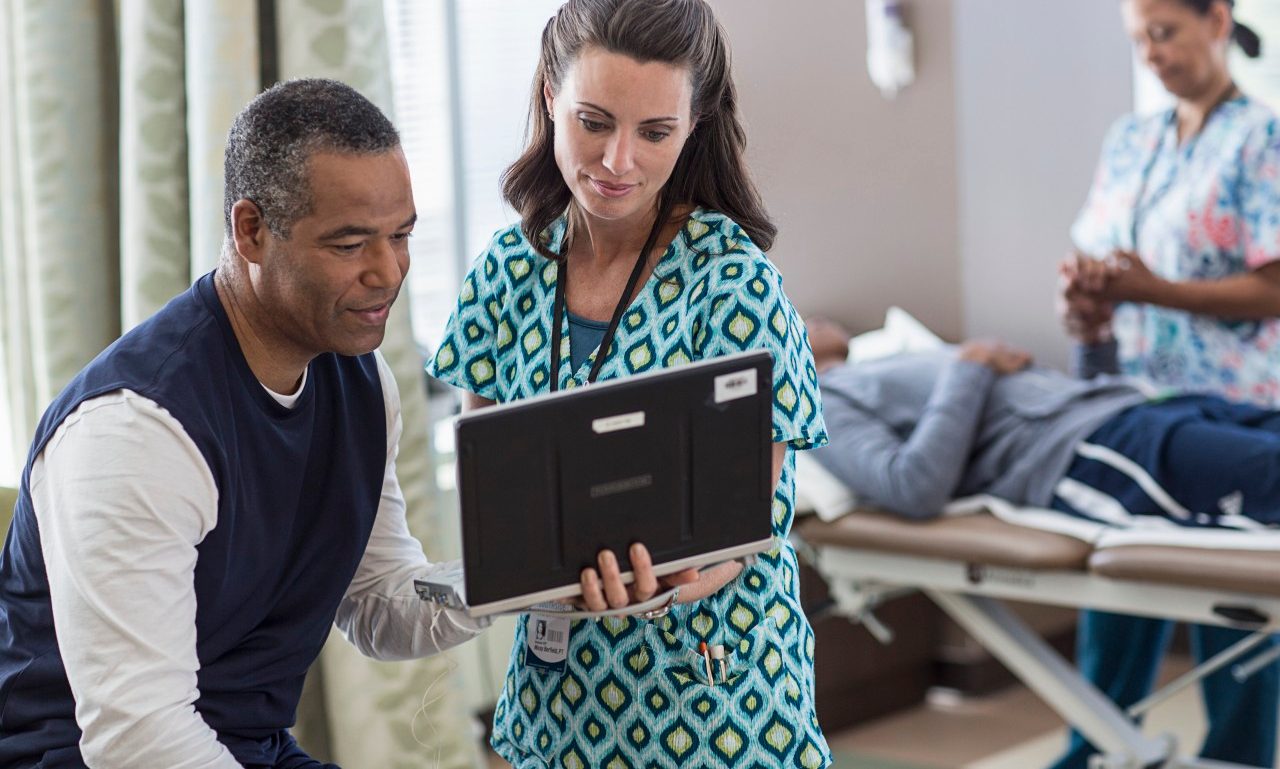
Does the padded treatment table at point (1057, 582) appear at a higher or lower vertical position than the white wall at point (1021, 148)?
lower

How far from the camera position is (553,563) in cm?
122

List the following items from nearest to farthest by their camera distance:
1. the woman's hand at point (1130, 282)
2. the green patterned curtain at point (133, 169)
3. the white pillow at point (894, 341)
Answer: the green patterned curtain at point (133, 169) → the woman's hand at point (1130, 282) → the white pillow at point (894, 341)

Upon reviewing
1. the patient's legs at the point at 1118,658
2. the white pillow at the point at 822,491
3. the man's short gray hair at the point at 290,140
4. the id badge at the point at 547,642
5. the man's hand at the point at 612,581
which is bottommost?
the patient's legs at the point at 1118,658

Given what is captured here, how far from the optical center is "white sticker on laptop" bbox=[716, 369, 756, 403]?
1215 mm

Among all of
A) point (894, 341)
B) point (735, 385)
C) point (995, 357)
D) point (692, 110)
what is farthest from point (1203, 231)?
point (735, 385)

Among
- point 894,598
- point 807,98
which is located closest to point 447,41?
point 807,98

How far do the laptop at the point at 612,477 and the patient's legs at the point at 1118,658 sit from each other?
1937 millimetres

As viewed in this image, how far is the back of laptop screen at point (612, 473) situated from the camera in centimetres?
117

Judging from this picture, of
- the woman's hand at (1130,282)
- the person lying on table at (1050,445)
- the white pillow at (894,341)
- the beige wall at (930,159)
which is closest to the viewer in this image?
the person lying on table at (1050,445)

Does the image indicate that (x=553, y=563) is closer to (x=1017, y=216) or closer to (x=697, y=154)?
(x=697, y=154)

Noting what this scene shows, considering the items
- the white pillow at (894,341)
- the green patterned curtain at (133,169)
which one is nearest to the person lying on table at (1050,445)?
the white pillow at (894,341)

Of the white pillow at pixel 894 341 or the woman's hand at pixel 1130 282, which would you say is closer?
the woman's hand at pixel 1130 282

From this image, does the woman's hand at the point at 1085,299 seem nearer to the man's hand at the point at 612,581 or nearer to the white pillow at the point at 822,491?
the white pillow at the point at 822,491

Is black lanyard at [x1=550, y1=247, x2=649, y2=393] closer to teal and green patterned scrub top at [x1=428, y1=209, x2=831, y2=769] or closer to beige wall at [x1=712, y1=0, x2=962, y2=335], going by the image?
teal and green patterned scrub top at [x1=428, y1=209, x2=831, y2=769]
